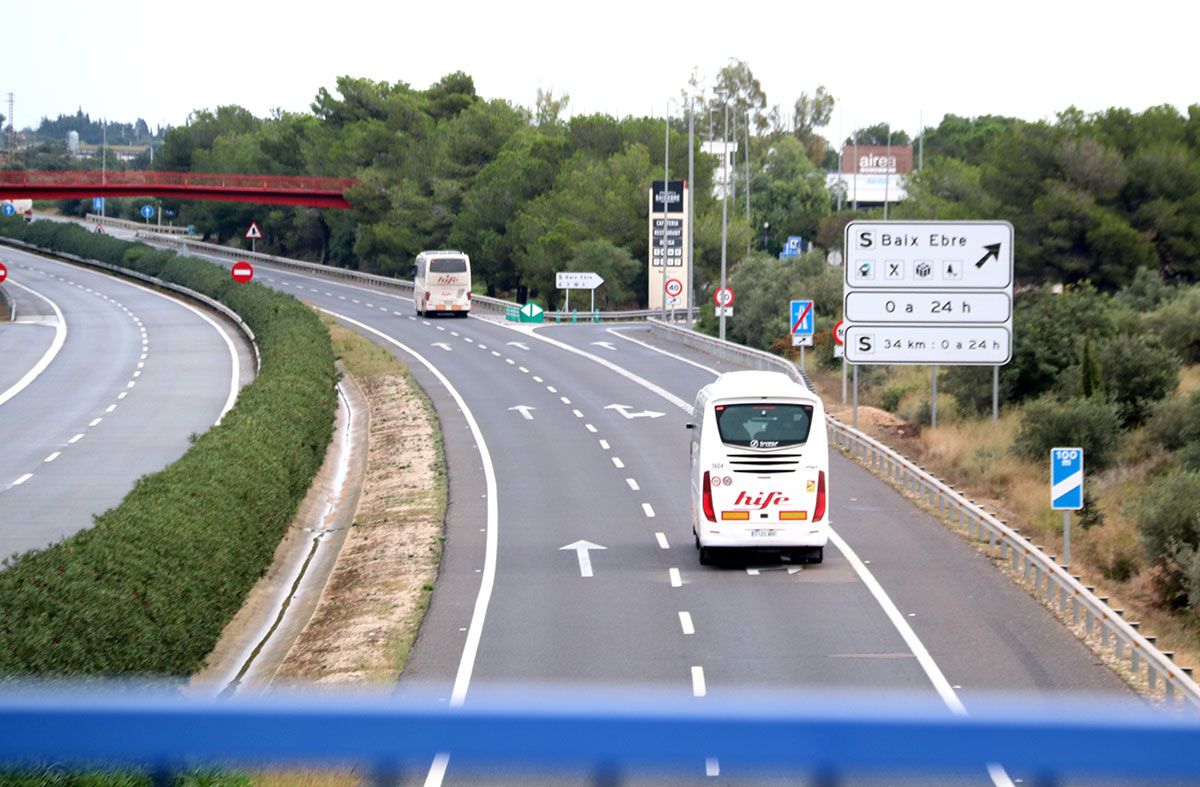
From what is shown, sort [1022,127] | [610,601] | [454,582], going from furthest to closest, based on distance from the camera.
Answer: [1022,127]
[454,582]
[610,601]

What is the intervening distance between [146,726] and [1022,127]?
73434 mm

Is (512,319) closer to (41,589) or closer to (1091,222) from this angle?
(1091,222)

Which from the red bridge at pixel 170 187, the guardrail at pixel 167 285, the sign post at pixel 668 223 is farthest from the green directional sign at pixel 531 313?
the red bridge at pixel 170 187

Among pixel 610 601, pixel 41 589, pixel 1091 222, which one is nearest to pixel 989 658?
pixel 610 601

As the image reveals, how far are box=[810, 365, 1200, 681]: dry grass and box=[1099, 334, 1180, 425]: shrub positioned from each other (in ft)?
3.94

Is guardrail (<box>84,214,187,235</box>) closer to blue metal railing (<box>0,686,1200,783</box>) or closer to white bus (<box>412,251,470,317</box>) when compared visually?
white bus (<box>412,251,470,317</box>)

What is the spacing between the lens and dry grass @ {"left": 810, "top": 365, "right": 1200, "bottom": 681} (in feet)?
81.8

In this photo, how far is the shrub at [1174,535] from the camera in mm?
24703

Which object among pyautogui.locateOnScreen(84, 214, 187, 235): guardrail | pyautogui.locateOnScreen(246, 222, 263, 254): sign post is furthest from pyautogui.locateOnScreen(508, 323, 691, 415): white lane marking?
pyautogui.locateOnScreen(84, 214, 187, 235): guardrail

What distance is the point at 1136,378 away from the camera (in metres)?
43.0

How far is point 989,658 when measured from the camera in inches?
742

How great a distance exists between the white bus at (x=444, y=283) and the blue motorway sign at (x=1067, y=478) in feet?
181

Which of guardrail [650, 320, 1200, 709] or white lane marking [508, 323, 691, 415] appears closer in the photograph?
guardrail [650, 320, 1200, 709]

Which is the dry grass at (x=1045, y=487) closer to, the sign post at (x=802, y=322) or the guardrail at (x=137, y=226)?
the sign post at (x=802, y=322)
